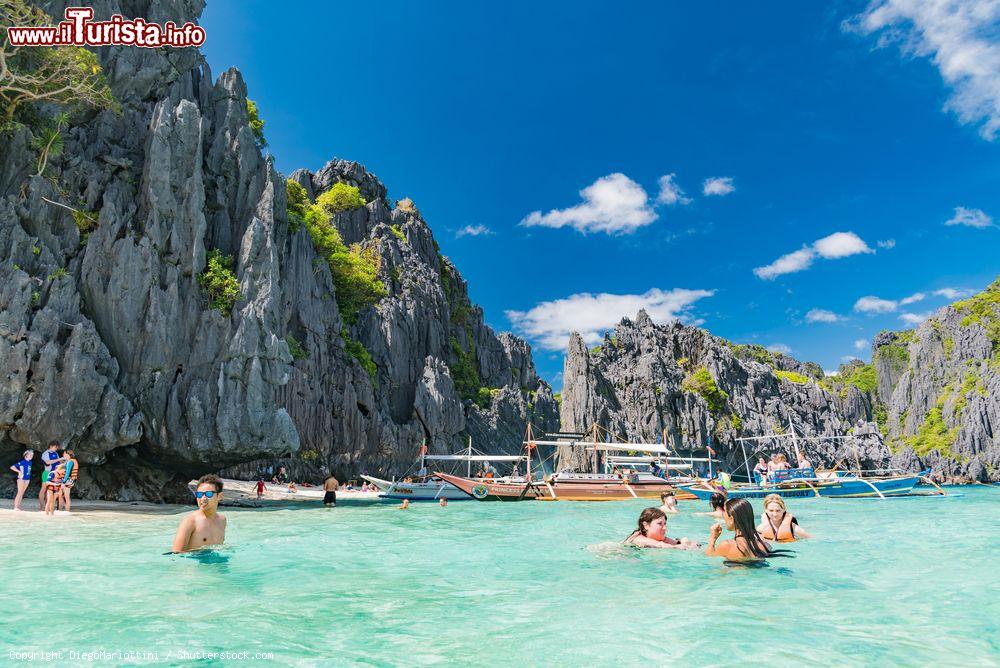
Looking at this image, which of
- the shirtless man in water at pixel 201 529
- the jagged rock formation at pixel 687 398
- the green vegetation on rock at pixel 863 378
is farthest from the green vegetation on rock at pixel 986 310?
the shirtless man in water at pixel 201 529

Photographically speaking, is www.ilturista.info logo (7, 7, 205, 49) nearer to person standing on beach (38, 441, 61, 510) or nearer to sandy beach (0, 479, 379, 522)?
person standing on beach (38, 441, 61, 510)

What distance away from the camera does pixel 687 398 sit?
101m

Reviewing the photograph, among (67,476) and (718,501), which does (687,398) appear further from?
(67,476)

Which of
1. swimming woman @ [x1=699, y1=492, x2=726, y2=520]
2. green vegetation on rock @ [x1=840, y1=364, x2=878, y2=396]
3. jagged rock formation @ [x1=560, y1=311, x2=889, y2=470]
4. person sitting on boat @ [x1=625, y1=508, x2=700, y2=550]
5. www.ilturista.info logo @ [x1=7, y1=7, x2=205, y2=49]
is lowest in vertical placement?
person sitting on boat @ [x1=625, y1=508, x2=700, y2=550]

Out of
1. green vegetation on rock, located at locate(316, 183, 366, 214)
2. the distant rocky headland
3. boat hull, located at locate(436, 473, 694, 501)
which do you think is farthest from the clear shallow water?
green vegetation on rock, located at locate(316, 183, 366, 214)

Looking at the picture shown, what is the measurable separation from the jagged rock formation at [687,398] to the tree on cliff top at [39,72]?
7599 cm

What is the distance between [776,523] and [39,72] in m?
35.9

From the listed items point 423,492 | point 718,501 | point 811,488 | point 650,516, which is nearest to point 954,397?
point 811,488

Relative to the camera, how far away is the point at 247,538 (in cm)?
1794

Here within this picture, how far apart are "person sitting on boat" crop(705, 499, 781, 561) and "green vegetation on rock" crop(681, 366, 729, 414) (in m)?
96.3

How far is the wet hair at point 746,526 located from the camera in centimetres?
1017

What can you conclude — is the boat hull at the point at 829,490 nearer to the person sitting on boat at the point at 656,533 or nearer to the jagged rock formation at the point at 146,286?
the person sitting on boat at the point at 656,533

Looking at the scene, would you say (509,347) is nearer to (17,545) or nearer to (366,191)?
(366,191)

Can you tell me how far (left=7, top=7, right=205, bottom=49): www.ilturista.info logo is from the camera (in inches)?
1072
